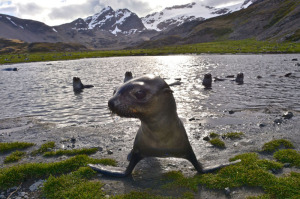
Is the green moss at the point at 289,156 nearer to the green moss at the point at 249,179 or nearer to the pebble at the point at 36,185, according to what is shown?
the green moss at the point at 249,179

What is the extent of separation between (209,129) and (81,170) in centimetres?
791

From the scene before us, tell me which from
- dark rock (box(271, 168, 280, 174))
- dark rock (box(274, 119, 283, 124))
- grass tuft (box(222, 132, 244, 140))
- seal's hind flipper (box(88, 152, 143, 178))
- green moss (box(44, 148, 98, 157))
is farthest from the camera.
→ dark rock (box(274, 119, 283, 124))

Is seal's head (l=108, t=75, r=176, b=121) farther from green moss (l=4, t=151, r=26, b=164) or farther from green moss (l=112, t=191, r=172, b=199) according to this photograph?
green moss (l=4, t=151, r=26, b=164)

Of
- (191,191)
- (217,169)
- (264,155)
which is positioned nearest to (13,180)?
(191,191)

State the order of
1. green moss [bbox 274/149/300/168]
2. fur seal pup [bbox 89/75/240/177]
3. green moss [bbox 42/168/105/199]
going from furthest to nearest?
1. green moss [bbox 274/149/300/168]
2. green moss [bbox 42/168/105/199]
3. fur seal pup [bbox 89/75/240/177]

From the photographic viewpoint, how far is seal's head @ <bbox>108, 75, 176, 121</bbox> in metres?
6.45

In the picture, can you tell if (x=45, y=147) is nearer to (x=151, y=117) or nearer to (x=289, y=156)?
(x=151, y=117)

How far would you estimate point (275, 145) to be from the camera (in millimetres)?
10289

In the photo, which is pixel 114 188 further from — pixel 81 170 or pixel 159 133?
pixel 159 133

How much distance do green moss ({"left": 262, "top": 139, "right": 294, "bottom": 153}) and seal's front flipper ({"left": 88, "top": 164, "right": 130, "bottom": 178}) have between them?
20.4ft

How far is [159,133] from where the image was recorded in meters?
7.50

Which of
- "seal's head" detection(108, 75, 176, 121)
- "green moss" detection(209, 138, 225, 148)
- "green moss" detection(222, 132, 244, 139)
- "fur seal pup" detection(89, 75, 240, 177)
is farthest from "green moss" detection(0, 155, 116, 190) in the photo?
"green moss" detection(222, 132, 244, 139)

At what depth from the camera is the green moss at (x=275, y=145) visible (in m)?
10.0

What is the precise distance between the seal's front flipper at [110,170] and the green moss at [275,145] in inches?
244
